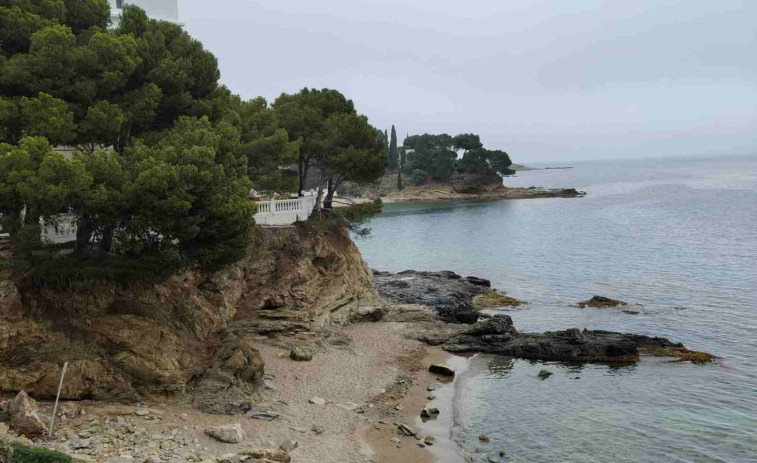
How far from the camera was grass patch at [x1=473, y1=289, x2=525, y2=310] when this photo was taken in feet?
144

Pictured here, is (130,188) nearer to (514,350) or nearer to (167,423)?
(167,423)

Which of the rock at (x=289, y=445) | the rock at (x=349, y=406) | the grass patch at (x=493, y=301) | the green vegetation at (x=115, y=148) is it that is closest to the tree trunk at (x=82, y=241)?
the green vegetation at (x=115, y=148)

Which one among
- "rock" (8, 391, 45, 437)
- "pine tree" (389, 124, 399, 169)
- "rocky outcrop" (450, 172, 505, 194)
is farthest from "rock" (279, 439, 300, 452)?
"pine tree" (389, 124, 399, 169)

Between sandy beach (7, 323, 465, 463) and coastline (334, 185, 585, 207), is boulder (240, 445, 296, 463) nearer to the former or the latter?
sandy beach (7, 323, 465, 463)

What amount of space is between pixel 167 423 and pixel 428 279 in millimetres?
33839

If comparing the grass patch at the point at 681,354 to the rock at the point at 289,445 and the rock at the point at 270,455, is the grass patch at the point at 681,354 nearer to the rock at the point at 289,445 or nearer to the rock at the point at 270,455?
the rock at the point at 289,445

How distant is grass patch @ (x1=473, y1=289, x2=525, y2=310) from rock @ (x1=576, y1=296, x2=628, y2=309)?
14.2 feet

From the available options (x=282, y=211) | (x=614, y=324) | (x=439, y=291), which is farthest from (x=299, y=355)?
(x=614, y=324)

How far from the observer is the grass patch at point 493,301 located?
43.9 meters

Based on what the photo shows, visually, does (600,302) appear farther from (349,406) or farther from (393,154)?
(393,154)

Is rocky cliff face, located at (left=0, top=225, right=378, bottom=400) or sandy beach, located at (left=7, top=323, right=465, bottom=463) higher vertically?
rocky cliff face, located at (left=0, top=225, right=378, bottom=400)

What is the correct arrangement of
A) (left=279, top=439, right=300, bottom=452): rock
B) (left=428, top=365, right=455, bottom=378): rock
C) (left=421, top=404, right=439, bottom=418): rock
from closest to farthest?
1. (left=279, top=439, right=300, bottom=452): rock
2. (left=421, top=404, right=439, bottom=418): rock
3. (left=428, top=365, right=455, bottom=378): rock

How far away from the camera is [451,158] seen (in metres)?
154

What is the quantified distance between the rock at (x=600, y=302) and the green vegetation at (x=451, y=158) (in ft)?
360
